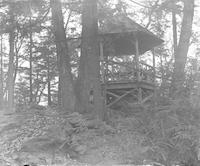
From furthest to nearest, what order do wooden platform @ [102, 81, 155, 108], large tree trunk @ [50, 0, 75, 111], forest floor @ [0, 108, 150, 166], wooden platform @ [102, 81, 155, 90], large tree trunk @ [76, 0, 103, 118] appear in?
wooden platform @ [102, 81, 155, 90], wooden platform @ [102, 81, 155, 108], large tree trunk @ [50, 0, 75, 111], large tree trunk @ [76, 0, 103, 118], forest floor @ [0, 108, 150, 166]

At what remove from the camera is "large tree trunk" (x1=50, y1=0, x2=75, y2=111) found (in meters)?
13.0

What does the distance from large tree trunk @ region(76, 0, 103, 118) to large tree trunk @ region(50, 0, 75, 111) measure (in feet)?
1.05

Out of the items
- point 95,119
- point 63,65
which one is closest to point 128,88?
point 63,65

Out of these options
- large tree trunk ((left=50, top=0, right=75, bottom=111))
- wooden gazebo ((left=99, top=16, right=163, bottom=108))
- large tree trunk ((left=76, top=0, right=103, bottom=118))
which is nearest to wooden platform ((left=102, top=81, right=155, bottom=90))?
wooden gazebo ((left=99, top=16, right=163, bottom=108))

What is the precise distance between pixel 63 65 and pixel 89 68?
1.27 m

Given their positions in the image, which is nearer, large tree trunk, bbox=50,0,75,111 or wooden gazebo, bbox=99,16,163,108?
large tree trunk, bbox=50,0,75,111

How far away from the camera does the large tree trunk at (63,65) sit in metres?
13.0

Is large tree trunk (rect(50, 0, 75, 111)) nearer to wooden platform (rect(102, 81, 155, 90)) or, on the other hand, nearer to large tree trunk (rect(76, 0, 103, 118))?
large tree trunk (rect(76, 0, 103, 118))

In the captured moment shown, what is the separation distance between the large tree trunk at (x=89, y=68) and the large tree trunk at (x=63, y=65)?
1.05 ft

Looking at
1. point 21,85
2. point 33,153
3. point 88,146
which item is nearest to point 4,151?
point 33,153

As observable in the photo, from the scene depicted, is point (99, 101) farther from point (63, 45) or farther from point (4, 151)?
point (4, 151)

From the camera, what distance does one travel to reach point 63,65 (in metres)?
13.4

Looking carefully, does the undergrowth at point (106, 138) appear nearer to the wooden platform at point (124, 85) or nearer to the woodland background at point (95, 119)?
the woodland background at point (95, 119)

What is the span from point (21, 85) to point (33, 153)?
89.7 feet
